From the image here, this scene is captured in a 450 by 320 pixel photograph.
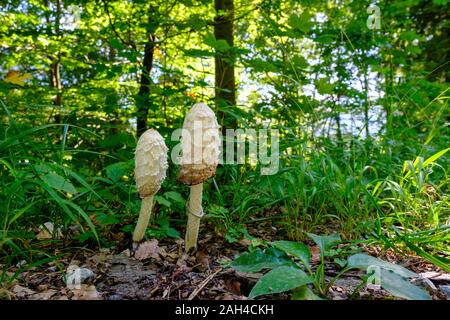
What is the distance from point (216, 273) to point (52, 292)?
28.6 inches

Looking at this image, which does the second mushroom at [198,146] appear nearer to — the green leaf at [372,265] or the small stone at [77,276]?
the small stone at [77,276]

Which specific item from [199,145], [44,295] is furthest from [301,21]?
[44,295]

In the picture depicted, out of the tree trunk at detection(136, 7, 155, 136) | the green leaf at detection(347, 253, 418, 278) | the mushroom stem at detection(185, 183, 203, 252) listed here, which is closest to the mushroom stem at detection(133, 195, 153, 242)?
the mushroom stem at detection(185, 183, 203, 252)

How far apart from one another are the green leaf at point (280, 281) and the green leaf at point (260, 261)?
0.12 meters

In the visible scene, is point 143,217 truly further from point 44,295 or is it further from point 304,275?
point 304,275

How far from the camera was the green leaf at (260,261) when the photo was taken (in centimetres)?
141

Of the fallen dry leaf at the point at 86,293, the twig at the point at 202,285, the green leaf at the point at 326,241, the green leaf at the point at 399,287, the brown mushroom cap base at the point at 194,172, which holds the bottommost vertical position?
the fallen dry leaf at the point at 86,293

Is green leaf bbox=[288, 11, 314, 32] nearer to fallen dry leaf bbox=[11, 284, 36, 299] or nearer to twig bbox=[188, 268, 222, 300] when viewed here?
twig bbox=[188, 268, 222, 300]

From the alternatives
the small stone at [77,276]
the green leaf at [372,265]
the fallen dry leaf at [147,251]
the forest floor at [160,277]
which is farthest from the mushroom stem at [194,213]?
the green leaf at [372,265]

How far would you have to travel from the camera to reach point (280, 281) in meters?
1.24

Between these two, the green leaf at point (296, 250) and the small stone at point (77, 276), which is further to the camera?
the small stone at point (77, 276)

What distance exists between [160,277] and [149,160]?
1.81 ft

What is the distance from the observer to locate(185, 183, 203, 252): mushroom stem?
1.72 metres

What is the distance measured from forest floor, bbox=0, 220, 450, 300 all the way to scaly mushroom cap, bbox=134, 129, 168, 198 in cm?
42
